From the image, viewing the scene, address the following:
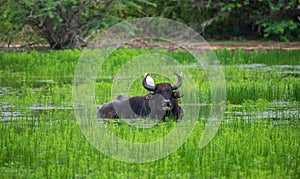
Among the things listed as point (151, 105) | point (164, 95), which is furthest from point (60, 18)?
point (164, 95)

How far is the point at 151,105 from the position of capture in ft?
32.4

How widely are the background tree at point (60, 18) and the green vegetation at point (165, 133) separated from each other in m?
5.35

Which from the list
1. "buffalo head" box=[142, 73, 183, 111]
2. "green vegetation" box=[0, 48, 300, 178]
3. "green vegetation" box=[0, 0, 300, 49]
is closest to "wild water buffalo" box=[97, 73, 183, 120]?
"buffalo head" box=[142, 73, 183, 111]

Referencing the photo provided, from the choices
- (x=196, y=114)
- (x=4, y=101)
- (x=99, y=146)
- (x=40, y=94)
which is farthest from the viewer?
(x=40, y=94)

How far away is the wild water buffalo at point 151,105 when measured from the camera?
9.69m

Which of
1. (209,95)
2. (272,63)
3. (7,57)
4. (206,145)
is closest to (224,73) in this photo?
(272,63)

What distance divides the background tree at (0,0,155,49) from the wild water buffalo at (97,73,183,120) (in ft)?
31.7

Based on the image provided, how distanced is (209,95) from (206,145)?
4225mm

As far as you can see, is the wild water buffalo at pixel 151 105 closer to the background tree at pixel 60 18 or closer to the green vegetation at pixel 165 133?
the green vegetation at pixel 165 133

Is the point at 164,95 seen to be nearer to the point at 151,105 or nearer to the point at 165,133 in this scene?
the point at 151,105

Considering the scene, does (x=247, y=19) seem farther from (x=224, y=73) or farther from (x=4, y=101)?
(x=4, y=101)

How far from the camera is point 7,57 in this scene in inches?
714

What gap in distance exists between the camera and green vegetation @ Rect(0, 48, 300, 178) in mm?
6680

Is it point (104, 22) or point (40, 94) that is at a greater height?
point (104, 22)
